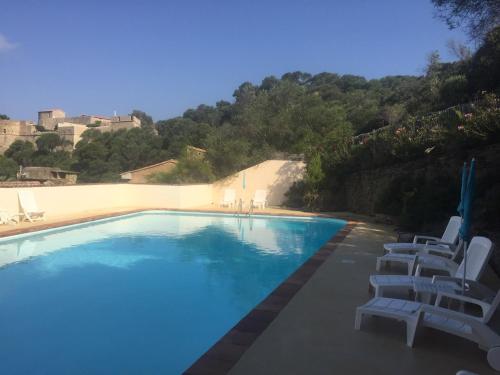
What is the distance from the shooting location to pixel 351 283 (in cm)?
541

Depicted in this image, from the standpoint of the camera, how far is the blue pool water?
4.02 metres

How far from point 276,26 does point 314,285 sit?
1572cm

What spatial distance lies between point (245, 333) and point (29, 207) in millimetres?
9667

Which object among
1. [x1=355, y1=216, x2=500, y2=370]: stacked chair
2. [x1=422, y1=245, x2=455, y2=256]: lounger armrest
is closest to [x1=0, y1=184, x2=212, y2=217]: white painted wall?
[x1=422, y1=245, x2=455, y2=256]: lounger armrest

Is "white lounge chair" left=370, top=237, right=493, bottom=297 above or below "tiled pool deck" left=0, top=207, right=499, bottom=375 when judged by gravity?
above

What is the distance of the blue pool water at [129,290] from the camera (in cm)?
402

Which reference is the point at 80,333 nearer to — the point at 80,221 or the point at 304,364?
the point at 304,364

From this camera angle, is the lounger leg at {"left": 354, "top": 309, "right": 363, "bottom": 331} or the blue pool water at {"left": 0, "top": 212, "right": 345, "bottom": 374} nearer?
the lounger leg at {"left": 354, "top": 309, "right": 363, "bottom": 331}

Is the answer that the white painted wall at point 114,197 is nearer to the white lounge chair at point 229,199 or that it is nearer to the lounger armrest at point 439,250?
the white lounge chair at point 229,199

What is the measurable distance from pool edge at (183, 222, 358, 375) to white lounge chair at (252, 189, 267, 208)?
10320mm

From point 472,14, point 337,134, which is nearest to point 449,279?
point 472,14

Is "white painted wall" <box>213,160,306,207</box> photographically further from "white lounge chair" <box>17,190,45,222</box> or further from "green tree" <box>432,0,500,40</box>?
"green tree" <box>432,0,500,40</box>

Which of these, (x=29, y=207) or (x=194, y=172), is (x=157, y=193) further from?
(x=29, y=207)

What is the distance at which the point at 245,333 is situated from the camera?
365 centimetres
